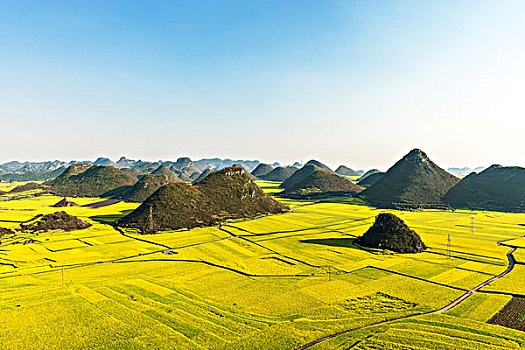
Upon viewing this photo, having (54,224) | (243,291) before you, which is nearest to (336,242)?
(243,291)

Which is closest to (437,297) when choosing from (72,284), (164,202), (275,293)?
(275,293)

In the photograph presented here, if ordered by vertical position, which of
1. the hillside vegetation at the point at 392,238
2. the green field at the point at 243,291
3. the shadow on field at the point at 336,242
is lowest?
the green field at the point at 243,291

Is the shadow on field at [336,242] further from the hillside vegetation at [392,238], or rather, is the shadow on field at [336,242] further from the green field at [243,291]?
the hillside vegetation at [392,238]

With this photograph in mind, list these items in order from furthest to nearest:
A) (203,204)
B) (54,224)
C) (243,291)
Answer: (203,204) → (54,224) → (243,291)

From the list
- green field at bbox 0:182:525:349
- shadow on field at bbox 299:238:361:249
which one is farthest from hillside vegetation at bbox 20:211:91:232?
shadow on field at bbox 299:238:361:249

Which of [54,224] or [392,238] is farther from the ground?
[392,238]

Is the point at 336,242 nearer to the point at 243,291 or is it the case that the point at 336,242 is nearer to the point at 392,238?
the point at 392,238

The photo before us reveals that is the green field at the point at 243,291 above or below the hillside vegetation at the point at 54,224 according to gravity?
below

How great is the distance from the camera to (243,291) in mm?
58688

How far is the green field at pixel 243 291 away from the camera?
136 ft

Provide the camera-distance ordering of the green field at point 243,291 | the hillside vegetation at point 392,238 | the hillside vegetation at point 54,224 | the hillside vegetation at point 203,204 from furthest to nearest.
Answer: the hillside vegetation at point 203,204 < the hillside vegetation at point 54,224 < the hillside vegetation at point 392,238 < the green field at point 243,291

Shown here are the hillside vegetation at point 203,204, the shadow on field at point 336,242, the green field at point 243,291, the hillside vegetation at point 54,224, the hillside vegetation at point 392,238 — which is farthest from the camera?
the hillside vegetation at point 203,204

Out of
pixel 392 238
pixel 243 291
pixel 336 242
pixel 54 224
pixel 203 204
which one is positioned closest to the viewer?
pixel 243 291

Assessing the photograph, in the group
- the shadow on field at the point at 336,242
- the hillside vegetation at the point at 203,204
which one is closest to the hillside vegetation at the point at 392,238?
the shadow on field at the point at 336,242
